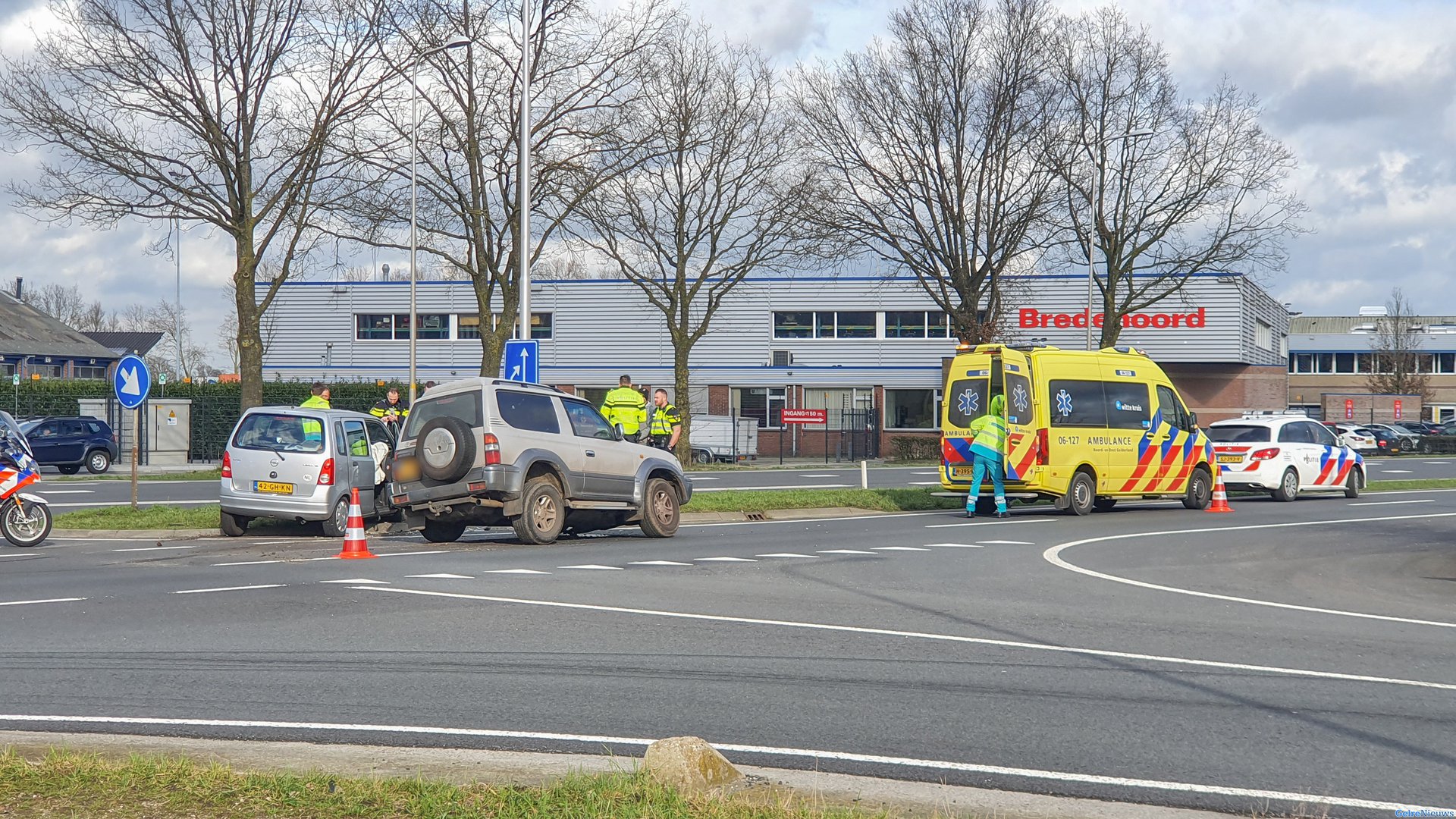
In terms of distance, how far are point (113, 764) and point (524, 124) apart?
18.4 m

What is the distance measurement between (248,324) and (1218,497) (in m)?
21.1

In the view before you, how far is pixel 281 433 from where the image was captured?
16.9m

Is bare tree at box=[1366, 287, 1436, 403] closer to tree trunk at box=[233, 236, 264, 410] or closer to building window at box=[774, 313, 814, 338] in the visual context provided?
building window at box=[774, 313, 814, 338]

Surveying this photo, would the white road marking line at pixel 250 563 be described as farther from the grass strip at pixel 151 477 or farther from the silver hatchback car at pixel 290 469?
the grass strip at pixel 151 477

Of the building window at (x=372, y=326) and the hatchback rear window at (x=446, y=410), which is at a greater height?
the building window at (x=372, y=326)

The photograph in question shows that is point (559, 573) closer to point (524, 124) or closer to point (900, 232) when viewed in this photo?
point (524, 124)

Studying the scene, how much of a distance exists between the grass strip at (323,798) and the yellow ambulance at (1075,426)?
16.6m

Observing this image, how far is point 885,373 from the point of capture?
2162 inches

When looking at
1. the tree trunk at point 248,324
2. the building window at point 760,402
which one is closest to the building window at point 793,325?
the building window at point 760,402

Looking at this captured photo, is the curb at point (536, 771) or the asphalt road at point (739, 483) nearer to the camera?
the curb at point (536, 771)

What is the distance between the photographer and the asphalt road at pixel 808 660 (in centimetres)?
579

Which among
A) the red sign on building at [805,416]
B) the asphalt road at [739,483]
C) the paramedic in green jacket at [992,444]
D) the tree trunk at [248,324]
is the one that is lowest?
the asphalt road at [739,483]

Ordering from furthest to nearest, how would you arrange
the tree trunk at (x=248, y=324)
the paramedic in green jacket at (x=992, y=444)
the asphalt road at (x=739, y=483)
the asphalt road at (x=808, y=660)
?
1. the tree trunk at (x=248, y=324)
2. the asphalt road at (x=739, y=483)
3. the paramedic in green jacket at (x=992, y=444)
4. the asphalt road at (x=808, y=660)

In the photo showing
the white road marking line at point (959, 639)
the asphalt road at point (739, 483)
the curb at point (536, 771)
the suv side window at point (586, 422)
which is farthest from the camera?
the asphalt road at point (739, 483)
